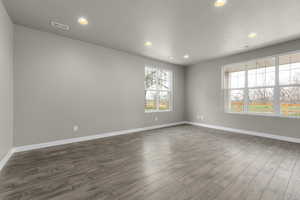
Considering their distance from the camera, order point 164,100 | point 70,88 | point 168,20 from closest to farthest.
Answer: point 168,20 < point 70,88 < point 164,100

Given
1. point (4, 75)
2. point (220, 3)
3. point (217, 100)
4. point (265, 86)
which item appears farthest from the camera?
point (217, 100)

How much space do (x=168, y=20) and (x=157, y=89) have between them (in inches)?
118

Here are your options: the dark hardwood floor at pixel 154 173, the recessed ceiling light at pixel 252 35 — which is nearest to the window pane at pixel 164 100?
the dark hardwood floor at pixel 154 173

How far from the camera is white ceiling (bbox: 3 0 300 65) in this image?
Answer: 2.21m

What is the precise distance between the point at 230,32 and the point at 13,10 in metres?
4.48

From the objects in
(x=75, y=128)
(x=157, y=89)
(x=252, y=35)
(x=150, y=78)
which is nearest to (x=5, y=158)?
(x=75, y=128)

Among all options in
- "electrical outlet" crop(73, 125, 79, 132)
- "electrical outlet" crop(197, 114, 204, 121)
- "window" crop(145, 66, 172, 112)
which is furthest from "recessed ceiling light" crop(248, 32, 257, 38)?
"electrical outlet" crop(73, 125, 79, 132)

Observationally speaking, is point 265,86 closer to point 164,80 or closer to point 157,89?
point 164,80

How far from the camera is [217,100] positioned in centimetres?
518

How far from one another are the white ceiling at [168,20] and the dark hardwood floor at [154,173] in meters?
2.74

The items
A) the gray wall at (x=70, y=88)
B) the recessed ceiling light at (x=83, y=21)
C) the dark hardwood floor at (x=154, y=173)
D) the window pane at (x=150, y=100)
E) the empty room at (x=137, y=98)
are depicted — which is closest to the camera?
the dark hardwood floor at (x=154, y=173)

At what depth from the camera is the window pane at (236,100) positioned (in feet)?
15.3

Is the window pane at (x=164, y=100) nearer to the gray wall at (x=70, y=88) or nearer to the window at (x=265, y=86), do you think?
the gray wall at (x=70, y=88)

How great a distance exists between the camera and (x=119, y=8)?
231 centimetres
